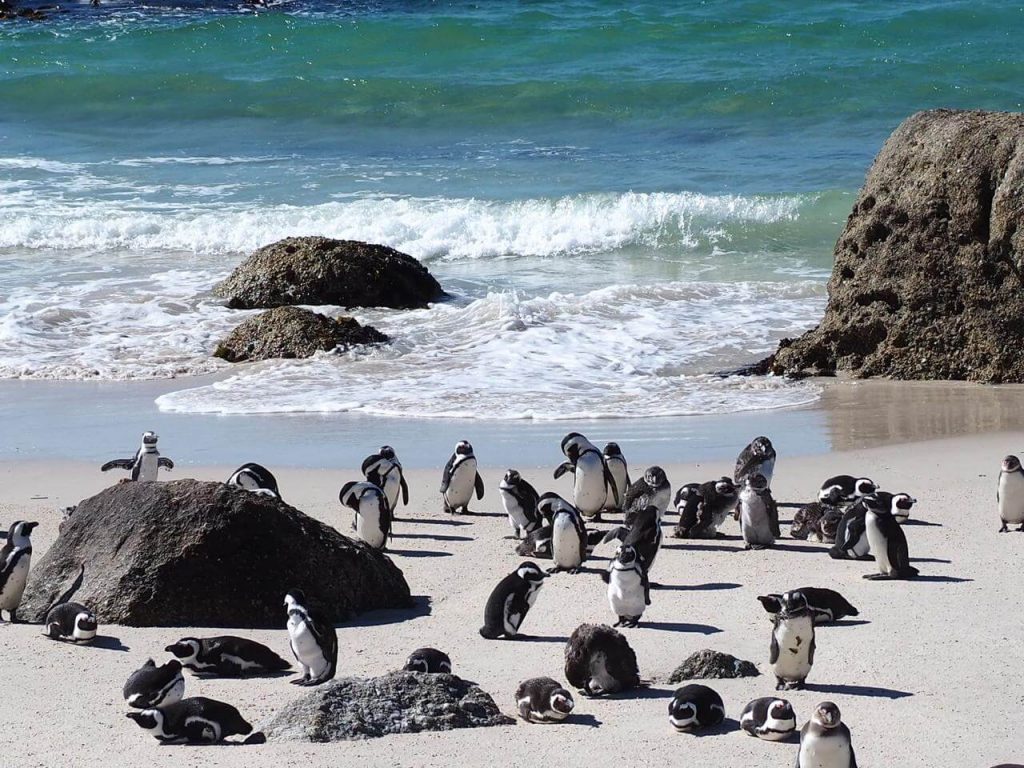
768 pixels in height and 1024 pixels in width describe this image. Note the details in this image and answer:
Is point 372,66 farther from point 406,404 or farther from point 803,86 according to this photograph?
point 406,404

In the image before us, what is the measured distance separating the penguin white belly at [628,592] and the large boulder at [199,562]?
4.13 feet

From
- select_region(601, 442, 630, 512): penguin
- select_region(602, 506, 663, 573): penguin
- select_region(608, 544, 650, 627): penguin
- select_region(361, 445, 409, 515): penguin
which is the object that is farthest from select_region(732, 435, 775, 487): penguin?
select_region(608, 544, 650, 627): penguin

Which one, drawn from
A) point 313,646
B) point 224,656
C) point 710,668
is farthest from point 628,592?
point 224,656

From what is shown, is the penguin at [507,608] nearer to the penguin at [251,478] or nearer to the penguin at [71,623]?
the penguin at [71,623]

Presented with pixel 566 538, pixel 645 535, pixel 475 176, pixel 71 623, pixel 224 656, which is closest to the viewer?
pixel 224 656

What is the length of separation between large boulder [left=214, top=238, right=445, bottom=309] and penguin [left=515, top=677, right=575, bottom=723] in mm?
11912

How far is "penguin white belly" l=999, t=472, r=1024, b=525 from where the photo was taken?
9.07 metres

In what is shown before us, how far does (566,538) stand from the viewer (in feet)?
28.3

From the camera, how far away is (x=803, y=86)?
3016cm

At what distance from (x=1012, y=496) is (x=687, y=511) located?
6.09 ft

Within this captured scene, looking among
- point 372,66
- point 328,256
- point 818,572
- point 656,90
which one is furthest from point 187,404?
point 372,66

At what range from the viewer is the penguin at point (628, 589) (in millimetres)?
7520

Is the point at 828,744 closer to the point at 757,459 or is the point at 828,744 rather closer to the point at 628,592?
the point at 628,592

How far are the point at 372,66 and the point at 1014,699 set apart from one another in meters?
30.4
